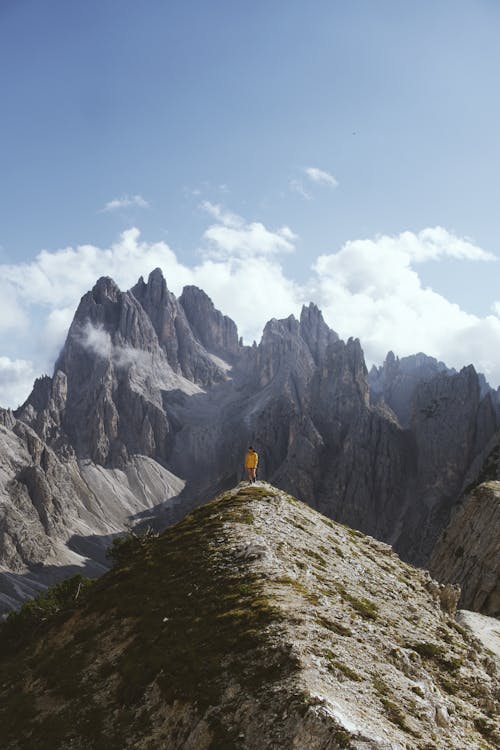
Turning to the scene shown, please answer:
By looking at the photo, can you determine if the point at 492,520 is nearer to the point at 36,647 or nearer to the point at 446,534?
the point at 446,534

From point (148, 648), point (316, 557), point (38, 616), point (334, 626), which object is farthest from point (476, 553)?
point (148, 648)

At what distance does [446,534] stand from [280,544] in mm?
71741

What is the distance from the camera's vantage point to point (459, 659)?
26656 millimetres

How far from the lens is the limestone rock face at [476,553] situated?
7438cm

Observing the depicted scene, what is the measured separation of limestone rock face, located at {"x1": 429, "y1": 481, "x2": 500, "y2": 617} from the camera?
2928 inches

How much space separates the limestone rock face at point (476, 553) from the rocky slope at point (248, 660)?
42.5 meters

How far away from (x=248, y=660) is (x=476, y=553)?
69.3 meters

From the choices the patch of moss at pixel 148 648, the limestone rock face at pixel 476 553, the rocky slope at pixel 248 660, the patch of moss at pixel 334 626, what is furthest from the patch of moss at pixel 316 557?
the limestone rock face at pixel 476 553

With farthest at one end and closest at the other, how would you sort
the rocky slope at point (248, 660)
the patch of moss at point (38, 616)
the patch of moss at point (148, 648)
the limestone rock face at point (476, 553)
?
1. the limestone rock face at point (476, 553)
2. the patch of moss at point (38, 616)
3. the patch of moss at point (148, 648)
4. the rocky slope at point (248, 660)

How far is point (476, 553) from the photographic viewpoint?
272 ft

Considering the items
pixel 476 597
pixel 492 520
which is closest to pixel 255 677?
pixel 476 597

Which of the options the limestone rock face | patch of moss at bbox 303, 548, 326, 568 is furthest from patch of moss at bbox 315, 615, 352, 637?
the limestone rock face

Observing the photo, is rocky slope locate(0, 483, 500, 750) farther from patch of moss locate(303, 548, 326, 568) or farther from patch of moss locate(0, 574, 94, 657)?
patch of moss locate(0, 574, 94, 657)

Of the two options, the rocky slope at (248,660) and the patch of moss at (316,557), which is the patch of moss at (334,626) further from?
the patch of moss at (316,557)
